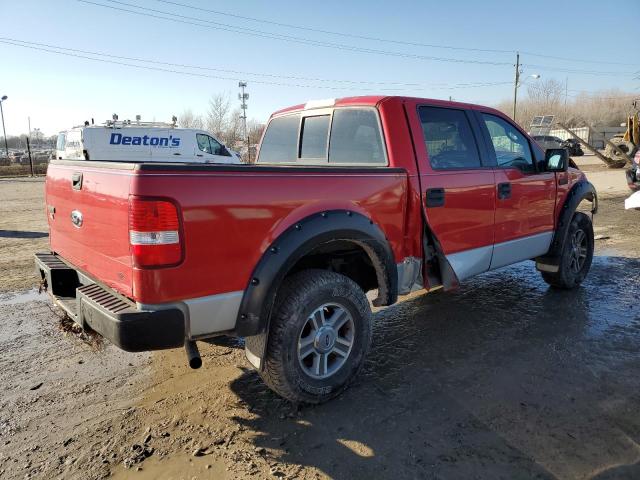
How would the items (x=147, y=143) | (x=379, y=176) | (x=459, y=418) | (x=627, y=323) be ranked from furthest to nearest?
1. (x=147, y=143)
2. (x=627, y=323)
3. (x=379, y=176)
4. (x=459, y=418)

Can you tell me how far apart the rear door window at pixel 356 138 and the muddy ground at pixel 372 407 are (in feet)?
5.32

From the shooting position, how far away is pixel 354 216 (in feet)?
10.4

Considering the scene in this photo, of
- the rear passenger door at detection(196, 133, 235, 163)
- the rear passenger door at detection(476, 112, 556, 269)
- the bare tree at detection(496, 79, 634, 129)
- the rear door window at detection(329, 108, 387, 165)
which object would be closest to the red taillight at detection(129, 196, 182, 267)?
the rear door window at detection(329, 108, 387, 165)

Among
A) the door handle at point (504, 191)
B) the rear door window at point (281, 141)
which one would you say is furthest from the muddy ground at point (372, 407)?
the rear door window at point (281, 141)

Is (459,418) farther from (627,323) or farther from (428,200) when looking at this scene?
(627,323)

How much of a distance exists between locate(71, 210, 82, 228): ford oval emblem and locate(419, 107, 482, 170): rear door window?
255 centimetres

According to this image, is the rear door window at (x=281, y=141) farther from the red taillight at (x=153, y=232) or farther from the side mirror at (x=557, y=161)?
the side mirror at (x=557, y=161)

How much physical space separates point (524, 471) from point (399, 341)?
179 cm

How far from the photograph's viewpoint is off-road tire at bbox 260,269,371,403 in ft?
9.53

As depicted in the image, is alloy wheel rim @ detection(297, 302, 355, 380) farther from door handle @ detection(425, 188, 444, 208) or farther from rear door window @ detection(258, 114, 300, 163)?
rear door window @ detection(258, 114, 300, 163)

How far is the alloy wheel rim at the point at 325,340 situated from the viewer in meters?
3.08

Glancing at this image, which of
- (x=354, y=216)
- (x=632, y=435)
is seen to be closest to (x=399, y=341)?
(x=354, y=216)

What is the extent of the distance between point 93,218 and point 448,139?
9.30ft

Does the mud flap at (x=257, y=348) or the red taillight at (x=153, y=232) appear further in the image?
the mud flap at (x=257, y=348)
